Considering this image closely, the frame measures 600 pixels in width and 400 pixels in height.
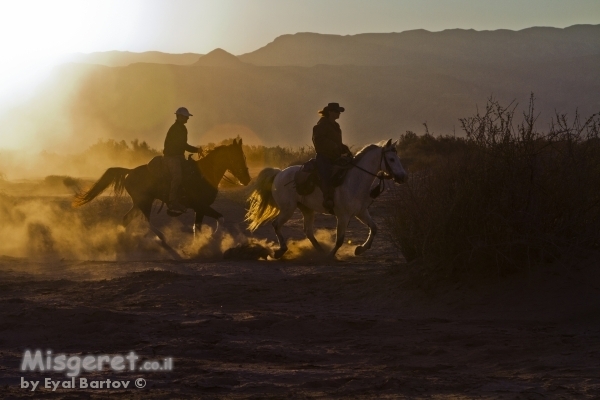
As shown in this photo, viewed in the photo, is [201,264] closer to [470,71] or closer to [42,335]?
[42,335]

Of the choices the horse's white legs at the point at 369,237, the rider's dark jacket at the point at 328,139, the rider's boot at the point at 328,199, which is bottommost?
the horse's white legs at the point at 369,237

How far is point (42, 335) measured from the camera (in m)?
8.58

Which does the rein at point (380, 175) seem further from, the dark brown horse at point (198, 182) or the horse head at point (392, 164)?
the dark brown horse at point (198, 182)

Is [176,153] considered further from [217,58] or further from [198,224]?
[217,58]

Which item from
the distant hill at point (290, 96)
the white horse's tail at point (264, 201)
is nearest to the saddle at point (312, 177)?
the white horse's tail at point (264, 201)

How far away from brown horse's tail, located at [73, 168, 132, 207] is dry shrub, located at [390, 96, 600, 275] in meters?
8.91

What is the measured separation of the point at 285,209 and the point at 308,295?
4581 mm

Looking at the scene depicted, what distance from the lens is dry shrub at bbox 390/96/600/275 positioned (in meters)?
9.76

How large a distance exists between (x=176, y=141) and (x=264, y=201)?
6.63 ft

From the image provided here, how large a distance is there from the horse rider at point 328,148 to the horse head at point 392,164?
0.67m

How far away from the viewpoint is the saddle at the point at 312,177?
14.3 meters

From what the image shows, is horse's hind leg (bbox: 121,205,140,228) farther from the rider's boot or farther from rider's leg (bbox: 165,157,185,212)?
the rider's boot

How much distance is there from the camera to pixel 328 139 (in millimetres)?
14109

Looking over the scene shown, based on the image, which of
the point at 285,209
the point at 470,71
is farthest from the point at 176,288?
the point at 470,71
